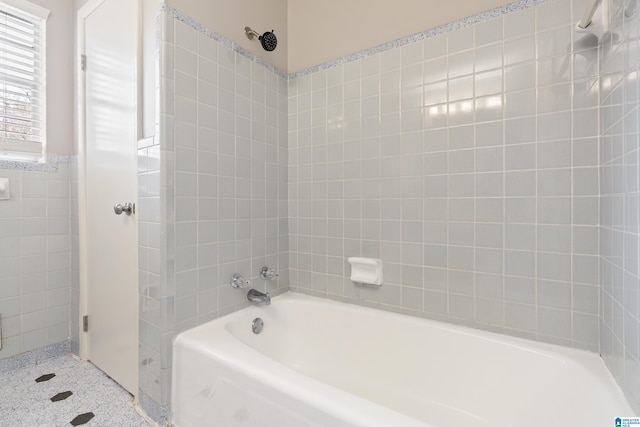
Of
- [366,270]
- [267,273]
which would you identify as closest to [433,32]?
[366,270]

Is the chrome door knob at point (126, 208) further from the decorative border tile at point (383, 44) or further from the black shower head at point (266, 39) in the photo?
the black shower head at point (266, 39)

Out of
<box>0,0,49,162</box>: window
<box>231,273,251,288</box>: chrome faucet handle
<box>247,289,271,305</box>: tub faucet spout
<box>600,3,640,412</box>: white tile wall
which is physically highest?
<box>0,0,49,162</box>: window

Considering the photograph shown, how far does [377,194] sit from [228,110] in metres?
0.91

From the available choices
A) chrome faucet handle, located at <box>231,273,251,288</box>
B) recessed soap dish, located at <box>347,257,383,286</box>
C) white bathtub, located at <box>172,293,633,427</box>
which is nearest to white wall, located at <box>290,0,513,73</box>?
recessed soap dish, located at <box>347,257,383,286</box>

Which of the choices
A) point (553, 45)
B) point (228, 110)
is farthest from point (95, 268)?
point (553, 45)

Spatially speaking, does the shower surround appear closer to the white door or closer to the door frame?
the white door

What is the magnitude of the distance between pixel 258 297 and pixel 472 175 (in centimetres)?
124

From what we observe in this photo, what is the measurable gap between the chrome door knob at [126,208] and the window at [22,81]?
877mm

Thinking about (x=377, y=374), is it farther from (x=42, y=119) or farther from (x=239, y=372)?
(x=42, y=119)

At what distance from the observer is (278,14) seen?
1.85 meters

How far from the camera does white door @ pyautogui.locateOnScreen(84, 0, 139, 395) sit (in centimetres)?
143

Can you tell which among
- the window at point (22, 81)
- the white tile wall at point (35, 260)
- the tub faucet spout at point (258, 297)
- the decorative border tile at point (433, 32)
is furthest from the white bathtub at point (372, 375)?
the window at point (22, 81)

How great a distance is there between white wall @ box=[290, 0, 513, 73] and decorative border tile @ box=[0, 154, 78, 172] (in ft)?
5.12

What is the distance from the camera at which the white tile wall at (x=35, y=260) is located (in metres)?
1.67
